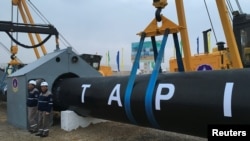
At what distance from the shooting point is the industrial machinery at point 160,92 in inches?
196

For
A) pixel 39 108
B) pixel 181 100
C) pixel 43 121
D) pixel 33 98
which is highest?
pixel 181 100

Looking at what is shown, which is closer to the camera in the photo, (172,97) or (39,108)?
(172,97)

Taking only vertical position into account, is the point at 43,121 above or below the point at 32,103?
below

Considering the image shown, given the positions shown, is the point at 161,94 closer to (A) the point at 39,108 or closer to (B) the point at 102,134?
(B) the point at 102,134

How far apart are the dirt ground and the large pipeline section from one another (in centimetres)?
61

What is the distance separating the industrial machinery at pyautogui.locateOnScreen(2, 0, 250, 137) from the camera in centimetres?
499

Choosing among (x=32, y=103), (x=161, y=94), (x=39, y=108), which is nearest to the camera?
(x=161, y=94)

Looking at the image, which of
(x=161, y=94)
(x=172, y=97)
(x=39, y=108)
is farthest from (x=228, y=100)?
(x=39, y=108)

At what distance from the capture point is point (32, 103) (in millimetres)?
9172

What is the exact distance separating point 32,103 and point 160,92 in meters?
4.20

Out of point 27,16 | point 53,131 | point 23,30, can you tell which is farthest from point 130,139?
point 27,16

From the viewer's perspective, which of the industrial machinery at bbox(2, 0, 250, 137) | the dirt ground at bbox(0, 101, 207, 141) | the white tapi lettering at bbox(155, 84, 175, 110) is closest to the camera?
the industrial machinery at bbox(2, 0, 250, 137)

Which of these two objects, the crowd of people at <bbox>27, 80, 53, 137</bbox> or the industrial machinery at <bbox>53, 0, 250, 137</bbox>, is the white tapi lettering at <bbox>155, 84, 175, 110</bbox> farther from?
the crowd of people at <bbox>27, 80, 53, 137</bbox>

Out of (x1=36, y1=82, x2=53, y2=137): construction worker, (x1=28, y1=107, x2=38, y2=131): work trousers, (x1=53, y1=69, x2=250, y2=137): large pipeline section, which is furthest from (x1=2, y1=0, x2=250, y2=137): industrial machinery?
(x1=36, y1=82, x2=53, y2=137): construction worker
